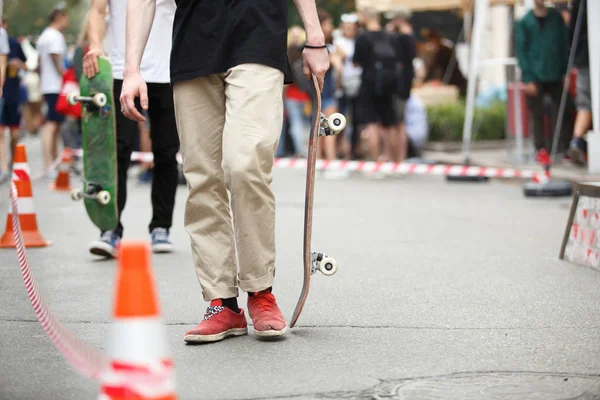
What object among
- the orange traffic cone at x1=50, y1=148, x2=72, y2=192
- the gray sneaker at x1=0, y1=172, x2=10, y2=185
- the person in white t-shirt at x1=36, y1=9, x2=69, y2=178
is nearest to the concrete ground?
the orange traffic cone at x1=50, y1=148, x2=72, y2=192

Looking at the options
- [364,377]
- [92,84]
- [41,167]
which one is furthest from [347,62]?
[364,377]

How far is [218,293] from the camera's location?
4.44 m

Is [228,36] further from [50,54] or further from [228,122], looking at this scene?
[50,54]

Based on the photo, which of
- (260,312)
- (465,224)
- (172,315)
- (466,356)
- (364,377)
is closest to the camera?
(364,377)

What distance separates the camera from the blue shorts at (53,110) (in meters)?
14.4

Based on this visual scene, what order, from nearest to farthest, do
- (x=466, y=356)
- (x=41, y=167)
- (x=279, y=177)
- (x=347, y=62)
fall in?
(x=466, y=356) → (x=279, y=177) → (x=347, y=62) → (x=41, y=167)

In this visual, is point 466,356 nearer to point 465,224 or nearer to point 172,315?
point 172,315

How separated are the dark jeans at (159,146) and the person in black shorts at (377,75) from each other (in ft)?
22.6

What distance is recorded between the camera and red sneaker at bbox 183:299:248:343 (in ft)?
14.3

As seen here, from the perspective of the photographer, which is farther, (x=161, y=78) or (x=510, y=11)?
(x=510, y=11)

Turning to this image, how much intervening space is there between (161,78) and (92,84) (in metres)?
0.54

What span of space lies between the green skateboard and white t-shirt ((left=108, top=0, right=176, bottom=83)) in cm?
12

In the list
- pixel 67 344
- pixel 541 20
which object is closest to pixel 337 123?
pixel 67 344

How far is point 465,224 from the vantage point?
889cm
